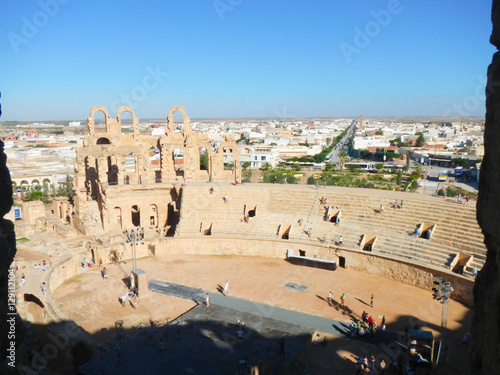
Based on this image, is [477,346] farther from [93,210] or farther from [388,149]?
[388,149]

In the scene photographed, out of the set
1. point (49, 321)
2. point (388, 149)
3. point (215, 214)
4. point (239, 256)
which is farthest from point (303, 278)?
point (388, 149)

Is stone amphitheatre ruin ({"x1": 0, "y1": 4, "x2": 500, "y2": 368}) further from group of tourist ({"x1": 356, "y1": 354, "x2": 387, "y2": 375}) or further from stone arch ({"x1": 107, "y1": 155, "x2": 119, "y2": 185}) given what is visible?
group of tourist ({"x1": 356, "y1": 354, "x2": 387, "y2": 375})

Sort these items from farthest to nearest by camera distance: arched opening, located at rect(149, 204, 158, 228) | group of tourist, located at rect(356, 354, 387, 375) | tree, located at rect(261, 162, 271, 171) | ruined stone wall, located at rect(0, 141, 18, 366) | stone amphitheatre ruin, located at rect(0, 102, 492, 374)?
tree, located at rect(261, 162, 271, 171), arched opening, located at rect(149, 204, 158, 228), stone amphitheatre ruin, located at rect(0, 102, 492, 374), group of tourist, located at rect(356, 354, 387, 375), ruined stone wall, located at rect(0, 141, 18, 366)

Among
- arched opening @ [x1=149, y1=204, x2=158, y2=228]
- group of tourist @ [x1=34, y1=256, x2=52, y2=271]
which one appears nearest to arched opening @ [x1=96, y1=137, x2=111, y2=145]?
arched opening @ [x1=149, y1=204, x2=158, y2=228]

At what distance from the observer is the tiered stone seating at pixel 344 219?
2239cm

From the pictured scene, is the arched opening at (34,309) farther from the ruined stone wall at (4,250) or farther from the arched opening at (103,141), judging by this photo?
the arched opening at (103,141)

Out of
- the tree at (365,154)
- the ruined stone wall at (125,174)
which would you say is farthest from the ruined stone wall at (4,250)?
the tree at (365,154)

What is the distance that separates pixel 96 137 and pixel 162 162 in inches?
254

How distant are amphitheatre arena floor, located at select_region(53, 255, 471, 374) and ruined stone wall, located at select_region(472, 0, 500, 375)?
10.6 m

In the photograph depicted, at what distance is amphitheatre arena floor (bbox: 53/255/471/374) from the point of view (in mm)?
17359

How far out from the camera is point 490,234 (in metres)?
4.60

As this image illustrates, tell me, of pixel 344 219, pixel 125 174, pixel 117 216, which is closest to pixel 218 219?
pixel 117 216

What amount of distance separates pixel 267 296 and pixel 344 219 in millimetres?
8716

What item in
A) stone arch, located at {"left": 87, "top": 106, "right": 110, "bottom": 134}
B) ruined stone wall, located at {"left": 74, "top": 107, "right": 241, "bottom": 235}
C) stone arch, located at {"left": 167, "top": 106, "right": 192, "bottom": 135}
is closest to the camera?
ruined stone wall, located at {"left": 74, "top": 107, "right": 241, "bottom": 235}
